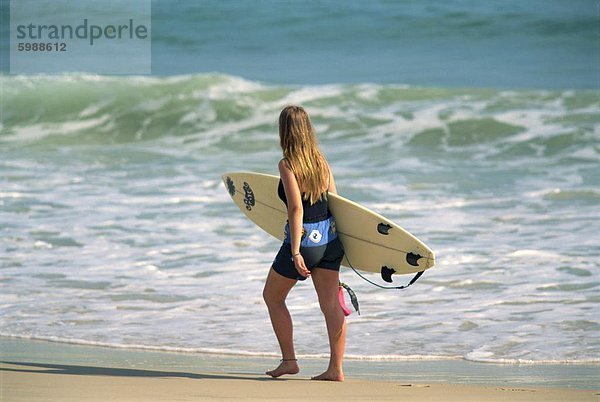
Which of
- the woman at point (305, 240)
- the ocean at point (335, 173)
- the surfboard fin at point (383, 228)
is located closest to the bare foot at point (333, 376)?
the woman at point (305, 240)

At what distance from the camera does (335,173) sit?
11430mm

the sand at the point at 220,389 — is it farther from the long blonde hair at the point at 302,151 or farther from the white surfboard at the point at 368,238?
the long blonde hair at the point at 302,151

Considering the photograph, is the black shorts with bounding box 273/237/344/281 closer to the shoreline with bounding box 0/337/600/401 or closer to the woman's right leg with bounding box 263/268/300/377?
the woman's right leg with bounding box 263/268/300/377

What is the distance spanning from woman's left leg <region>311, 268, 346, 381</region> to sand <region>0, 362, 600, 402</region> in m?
0.09

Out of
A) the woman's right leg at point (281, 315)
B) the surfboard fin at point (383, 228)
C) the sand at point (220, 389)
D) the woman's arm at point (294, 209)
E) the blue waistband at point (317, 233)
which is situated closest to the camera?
the sand at point (220, 389)

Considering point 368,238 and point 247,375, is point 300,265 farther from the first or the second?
point 247,375

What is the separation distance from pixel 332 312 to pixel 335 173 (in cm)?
718

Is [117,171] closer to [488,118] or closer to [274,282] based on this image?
[488,118]

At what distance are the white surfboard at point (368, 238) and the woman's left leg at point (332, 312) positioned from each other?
240mm

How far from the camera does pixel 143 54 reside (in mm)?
21281

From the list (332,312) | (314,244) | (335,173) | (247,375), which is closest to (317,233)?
(314,244)

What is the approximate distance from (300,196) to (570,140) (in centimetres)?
955

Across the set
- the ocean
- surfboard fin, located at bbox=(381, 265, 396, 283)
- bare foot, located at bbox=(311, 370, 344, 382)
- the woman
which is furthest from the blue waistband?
the ocean

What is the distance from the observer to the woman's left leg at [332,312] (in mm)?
4293
